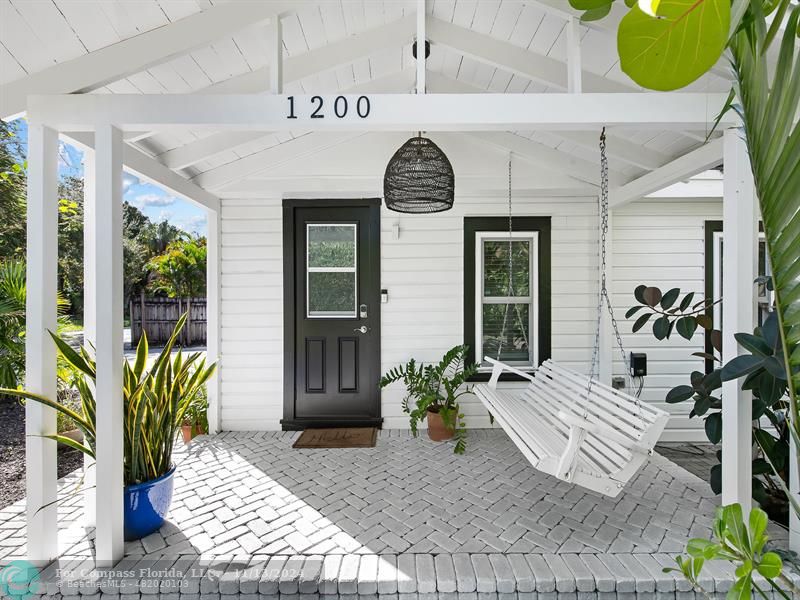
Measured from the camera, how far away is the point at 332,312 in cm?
409

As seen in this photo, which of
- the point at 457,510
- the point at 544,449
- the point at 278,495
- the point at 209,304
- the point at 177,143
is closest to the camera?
the point at 544,449

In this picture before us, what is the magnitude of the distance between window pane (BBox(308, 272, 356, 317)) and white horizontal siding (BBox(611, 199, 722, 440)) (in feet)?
8.92

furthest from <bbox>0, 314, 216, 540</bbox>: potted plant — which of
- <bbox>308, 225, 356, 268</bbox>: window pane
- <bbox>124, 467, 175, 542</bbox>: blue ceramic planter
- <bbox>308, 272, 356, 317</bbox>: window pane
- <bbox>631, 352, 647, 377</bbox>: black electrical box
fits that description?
<bbox>631, 352, 647, 377</bbox>: black electrical box

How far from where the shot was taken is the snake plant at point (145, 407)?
6.95 feet

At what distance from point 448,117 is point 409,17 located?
1.16m

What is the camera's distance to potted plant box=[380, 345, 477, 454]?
365 centimetres

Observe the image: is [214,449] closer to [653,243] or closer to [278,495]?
[278,495]

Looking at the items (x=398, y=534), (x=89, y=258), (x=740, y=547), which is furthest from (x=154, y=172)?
(x=740, y=547)

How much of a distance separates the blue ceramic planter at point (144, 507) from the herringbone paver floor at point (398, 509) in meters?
0.07

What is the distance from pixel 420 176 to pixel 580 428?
1837 millimetres

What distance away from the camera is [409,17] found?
2592 mm

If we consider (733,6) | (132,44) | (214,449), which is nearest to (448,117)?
(733,6)

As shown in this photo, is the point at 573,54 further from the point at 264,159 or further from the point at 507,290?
the point at 264,159

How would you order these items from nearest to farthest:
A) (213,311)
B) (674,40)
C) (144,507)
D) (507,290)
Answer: (674,40) → (144,507) → (213,311) → (507,290)
